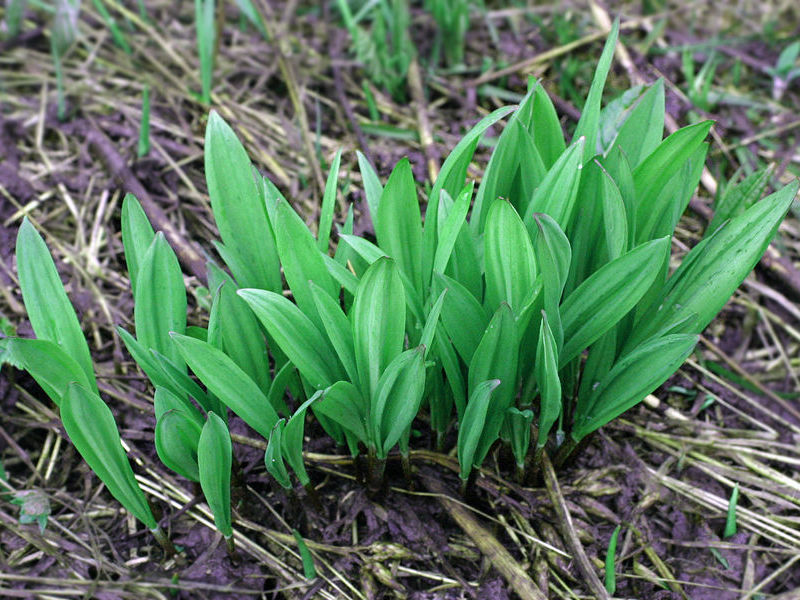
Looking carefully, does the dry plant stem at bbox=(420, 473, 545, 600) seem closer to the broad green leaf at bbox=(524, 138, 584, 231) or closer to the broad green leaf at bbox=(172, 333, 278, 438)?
the broad green leaf at bbox=(172, 333, 278, 438)

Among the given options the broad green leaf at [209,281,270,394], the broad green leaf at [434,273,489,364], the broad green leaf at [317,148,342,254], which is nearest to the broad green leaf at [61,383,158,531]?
the broad green leaf at [209,281,270,394]

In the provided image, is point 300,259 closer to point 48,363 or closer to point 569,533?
point 48,363

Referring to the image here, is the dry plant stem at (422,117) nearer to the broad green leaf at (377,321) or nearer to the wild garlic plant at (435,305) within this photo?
the wild garlic plant at (435,305)

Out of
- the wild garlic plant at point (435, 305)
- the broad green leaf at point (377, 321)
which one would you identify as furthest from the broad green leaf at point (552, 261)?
the broad green leaf at point (377, 321)

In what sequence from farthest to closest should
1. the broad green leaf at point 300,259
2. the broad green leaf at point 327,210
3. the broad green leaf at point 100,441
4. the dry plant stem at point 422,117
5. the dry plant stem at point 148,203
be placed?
1. the dry plant stem at point 422,117
2. the dry plant stem at point 148,203
3. the broad green leaf at point 327,210
4. the broad green leaf at point 300,259
5. the broad green leaf at point 100,441

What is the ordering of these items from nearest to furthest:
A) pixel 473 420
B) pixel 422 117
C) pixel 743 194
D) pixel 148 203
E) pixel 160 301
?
pixel 473 420 → pixel 160 301 → pixel 743 194 → pixel 148 203 → pixel 422 117

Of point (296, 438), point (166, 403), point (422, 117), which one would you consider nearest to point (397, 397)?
point (296, 438)
